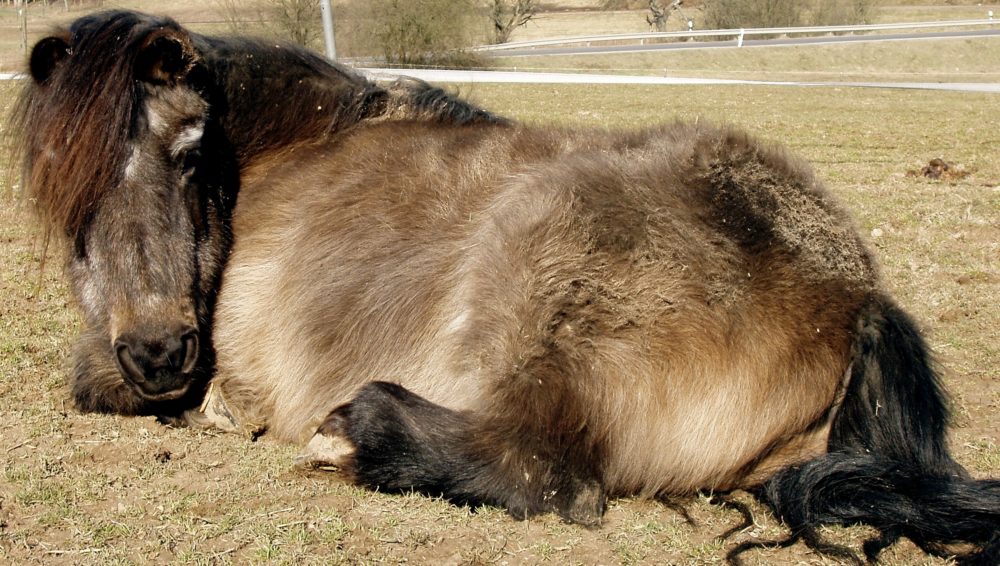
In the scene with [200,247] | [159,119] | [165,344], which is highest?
[159,119]

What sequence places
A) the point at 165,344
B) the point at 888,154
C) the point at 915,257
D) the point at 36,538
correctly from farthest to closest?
the point at 888,154 < the point at 915,257 < the point at 165,344 < the point at 36,538

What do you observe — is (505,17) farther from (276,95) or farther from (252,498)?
(252,498)

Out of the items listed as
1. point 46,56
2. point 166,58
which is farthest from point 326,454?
point 46,56

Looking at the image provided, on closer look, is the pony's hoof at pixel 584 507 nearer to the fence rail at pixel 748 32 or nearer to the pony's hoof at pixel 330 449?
the pony's hoof at pixel 330 449

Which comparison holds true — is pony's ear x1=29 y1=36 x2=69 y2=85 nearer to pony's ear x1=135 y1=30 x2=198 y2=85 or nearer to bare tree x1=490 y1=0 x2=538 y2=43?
pony's ear x1=135 y1=30 x2=198 y2=85

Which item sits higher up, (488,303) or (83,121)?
(83,121)

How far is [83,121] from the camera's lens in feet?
11.6

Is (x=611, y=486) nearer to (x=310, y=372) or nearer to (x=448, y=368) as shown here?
(x=448, y=368)

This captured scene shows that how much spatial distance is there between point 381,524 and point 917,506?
1871mm

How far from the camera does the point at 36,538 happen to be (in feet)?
9.43

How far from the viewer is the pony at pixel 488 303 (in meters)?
3.16

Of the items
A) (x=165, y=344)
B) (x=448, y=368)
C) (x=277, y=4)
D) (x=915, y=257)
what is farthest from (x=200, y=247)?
(x=277, y=4)

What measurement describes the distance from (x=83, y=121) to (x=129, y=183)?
316mm

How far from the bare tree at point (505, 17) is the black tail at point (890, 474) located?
4471cm
